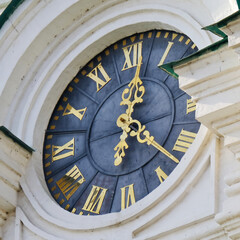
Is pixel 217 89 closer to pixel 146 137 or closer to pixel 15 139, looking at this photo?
pixel 146 137

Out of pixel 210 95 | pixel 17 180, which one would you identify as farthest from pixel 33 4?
pixel 210 95

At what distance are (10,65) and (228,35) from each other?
8.23ft

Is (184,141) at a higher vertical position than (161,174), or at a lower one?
higher

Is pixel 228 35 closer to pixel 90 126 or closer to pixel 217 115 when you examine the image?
pixel 217 115

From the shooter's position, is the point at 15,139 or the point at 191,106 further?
the point at 15,139

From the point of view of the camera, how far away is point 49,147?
1195 cm

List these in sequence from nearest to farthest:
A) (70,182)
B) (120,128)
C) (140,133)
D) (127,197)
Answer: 1. (127,197)
2. (140,133)
3. (120,128)
4. (70,182)

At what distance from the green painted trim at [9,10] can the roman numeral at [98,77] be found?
2.61 ft

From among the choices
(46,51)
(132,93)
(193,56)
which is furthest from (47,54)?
(193,56)

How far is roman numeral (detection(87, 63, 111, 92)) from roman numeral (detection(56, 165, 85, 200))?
70cm

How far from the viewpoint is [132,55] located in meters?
11.8

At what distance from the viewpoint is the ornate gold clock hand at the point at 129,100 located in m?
11.4

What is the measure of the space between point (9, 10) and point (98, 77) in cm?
90

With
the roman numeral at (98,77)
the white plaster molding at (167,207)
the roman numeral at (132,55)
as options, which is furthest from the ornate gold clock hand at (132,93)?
the white plaster molding at (167,207)
